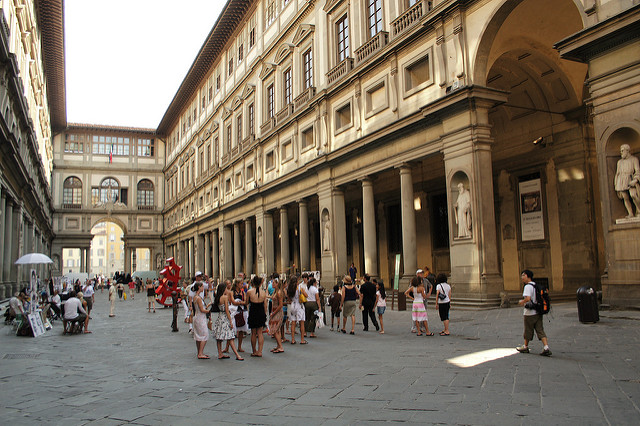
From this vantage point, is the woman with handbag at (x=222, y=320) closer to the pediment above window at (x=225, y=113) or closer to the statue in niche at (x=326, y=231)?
the statue in niche at (x=326, y=231)

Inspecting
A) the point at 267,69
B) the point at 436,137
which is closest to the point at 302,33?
the point at 267,69

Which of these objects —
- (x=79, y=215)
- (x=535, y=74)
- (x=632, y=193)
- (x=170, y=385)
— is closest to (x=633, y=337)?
(x=632, y=193)

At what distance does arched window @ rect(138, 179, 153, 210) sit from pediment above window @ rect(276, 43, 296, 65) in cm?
4070

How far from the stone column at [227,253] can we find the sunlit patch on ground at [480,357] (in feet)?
109

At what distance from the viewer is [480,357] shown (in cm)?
823

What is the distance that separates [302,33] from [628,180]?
19.9 m

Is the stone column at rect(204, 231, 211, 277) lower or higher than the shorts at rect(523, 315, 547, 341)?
higher

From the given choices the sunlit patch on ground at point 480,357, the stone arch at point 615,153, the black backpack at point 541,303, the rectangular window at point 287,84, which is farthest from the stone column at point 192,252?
the black backpack at point 541,303

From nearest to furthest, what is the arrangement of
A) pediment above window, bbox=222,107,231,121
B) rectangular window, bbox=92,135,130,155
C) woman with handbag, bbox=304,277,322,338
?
woman with handbag, bbox=304,277,322,338 < pediment above window, bbox=222,107,231,121 < rectangular window, bbox=92,135,130,155

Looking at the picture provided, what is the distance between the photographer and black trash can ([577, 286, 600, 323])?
10.6m

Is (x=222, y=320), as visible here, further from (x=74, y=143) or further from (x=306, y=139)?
(x=74, y=143)

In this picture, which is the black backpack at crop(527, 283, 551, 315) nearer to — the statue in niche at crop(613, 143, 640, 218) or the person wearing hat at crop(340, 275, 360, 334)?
the statue in niche at crop(613, 143, 640, 218)

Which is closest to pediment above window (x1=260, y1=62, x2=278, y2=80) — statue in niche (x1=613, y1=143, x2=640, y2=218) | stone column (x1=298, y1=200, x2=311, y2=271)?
stone column (x1=298, y1=200, x2=311, y2=271)

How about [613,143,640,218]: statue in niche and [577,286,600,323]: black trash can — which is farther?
[613,143,640,218]: statue in niche
